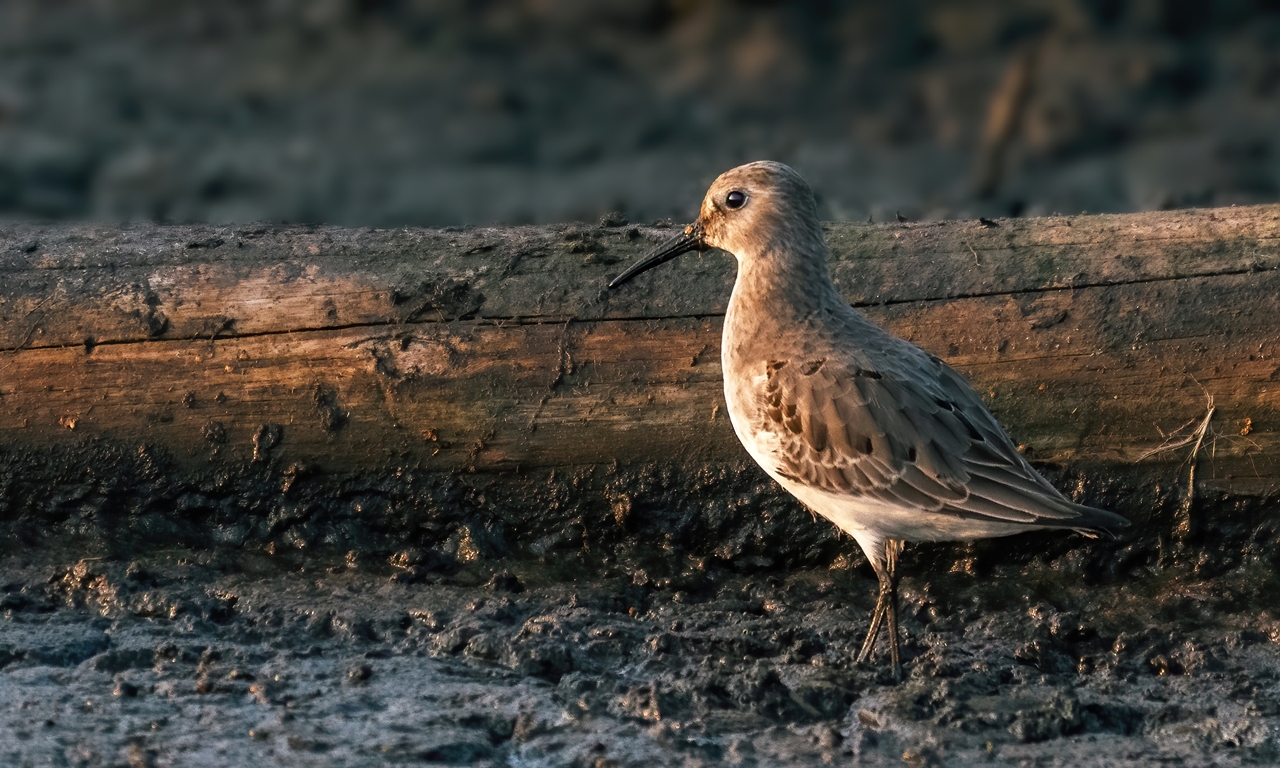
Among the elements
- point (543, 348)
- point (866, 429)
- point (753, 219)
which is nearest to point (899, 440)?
point (866, 429)

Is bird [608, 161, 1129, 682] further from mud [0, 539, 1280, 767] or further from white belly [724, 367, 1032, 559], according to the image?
mud [0, 539, 1280, 767]

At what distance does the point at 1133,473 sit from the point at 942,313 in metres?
0.92

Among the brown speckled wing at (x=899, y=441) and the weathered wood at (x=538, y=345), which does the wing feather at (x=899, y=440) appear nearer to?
the brown speckled wing at (x=899, y=441)

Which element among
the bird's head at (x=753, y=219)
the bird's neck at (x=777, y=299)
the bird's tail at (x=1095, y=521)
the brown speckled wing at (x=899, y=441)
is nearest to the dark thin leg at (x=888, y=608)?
the brown speckled wing at (x=899, y=441)

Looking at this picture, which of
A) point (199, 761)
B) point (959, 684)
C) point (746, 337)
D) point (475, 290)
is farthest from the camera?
point (475, 290)

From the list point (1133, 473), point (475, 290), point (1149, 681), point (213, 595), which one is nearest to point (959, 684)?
point (1149, 681)

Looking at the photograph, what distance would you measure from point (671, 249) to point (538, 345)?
0.62 metres

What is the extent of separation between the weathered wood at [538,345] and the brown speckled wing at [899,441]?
0.53 m

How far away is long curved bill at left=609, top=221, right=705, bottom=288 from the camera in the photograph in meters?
5.34

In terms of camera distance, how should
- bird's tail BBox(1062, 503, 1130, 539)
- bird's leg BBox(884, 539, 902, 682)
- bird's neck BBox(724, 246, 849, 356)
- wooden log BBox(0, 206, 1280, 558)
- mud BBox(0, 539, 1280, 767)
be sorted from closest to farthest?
mud BBox(0, 539, 1280, 767), bird's tail BBox(1062, 503, 1130, 539), bird's leg BBox(884, 539, 902, 682), bird's neck BBox(724, 246, 849, 356), wooden log BBox(0, 206, 1280, 558)

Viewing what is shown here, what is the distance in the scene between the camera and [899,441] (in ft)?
15.5

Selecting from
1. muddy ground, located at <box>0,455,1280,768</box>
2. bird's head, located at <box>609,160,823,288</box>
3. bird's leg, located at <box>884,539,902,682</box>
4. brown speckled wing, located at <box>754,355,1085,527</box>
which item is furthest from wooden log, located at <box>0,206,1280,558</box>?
bird's leg, located at <box>884,539,902,682</box>

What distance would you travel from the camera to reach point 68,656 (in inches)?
183

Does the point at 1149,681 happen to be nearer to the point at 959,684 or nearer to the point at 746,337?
the point at 959,684
